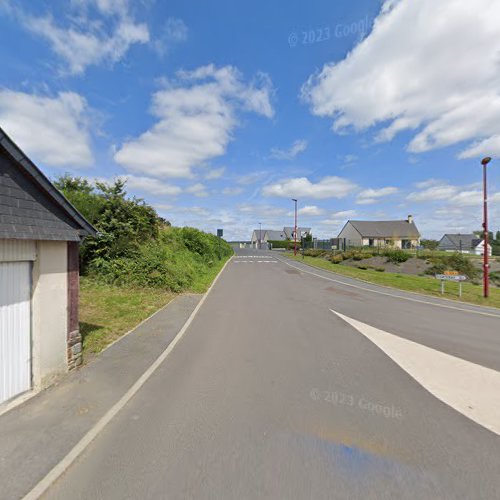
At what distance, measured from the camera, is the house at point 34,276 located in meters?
3.65

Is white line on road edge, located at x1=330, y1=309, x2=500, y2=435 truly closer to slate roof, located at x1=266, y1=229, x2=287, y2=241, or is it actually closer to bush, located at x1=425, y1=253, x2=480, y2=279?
bush, located at x1=425, y1=253, x2=480, y2=279

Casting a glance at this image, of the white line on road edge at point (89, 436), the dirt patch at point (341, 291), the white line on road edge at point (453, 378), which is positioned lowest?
the white line on road edge at point (453, 378)

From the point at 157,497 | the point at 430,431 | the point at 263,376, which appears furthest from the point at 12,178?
the point at 430,431

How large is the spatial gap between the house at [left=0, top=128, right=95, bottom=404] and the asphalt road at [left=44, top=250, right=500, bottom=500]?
5.50 feet

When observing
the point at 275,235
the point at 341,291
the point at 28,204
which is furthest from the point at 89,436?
the point at 275,235

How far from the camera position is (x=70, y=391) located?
4027mm

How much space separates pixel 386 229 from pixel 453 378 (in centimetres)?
6697

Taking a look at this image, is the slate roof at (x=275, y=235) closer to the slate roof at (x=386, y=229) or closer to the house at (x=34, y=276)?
the slate roof at (x=386, y=229)

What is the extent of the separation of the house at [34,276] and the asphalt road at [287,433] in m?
1.68

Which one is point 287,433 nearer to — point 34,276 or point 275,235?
point 34,276

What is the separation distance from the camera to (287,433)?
3.18 meters

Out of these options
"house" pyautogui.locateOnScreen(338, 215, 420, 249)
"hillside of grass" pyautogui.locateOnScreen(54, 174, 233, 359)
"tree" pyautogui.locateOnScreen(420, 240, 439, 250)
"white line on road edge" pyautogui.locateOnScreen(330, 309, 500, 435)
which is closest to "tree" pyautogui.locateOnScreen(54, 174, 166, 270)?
"hillside of grass" pyautogui.locateOnScreen(54, 174, 233, 359)

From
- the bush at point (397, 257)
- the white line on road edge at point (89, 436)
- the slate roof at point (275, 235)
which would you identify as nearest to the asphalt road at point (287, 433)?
the white line on road edge at point (89, 436)

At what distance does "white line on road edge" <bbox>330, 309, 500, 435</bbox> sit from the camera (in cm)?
368
